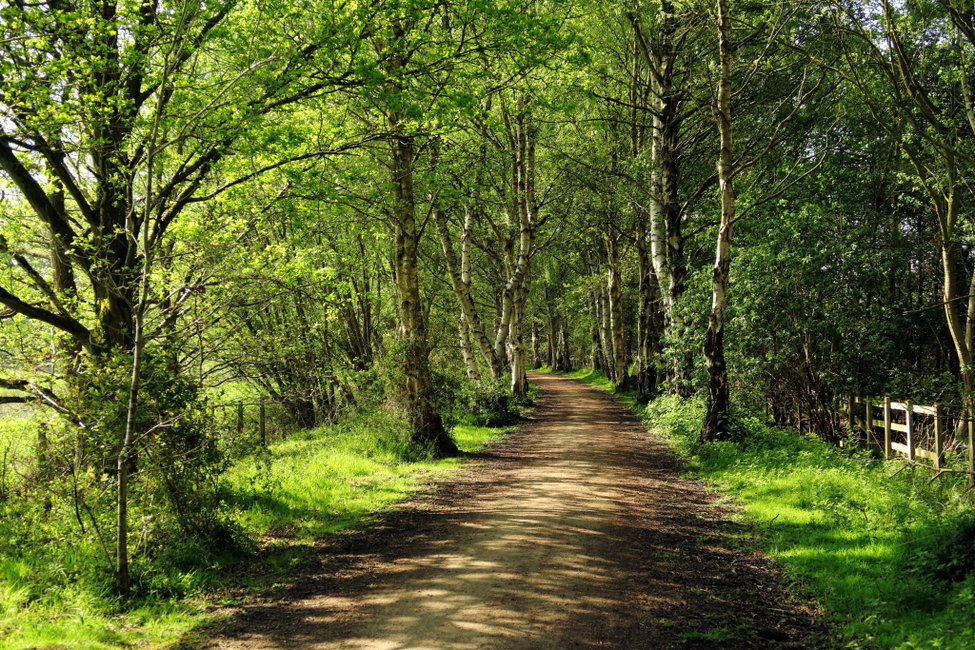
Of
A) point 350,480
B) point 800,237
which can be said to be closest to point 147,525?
point 350,480

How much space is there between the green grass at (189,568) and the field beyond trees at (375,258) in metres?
0.04

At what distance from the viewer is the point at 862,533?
6.77m

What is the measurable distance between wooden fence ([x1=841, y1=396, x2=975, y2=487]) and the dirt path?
4475 mm

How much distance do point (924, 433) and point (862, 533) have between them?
623cm

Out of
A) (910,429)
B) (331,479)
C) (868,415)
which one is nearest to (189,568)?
(331,479)

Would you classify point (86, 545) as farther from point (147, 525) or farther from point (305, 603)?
point (305, 603)

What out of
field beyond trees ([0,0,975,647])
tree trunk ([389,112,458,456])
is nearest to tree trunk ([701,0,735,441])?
field beyond trees ([0,0,975,647])

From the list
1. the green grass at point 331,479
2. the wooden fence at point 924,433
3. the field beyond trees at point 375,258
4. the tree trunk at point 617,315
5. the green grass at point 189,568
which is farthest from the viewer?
the tree trunk at point 617,315

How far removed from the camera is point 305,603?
5820 mm

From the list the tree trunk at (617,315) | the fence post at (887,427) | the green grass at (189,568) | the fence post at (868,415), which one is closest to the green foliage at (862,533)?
the fence post at (887,427)

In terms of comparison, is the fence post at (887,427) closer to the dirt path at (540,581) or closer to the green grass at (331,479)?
the dirt path at (540,581)

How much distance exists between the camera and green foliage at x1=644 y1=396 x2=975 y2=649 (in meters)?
4.85

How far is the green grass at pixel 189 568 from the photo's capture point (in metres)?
4.95

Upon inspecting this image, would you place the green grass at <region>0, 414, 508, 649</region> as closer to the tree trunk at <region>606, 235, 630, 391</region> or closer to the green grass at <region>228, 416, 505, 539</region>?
the green grass at <region>228, 416, 505, 539</region>
